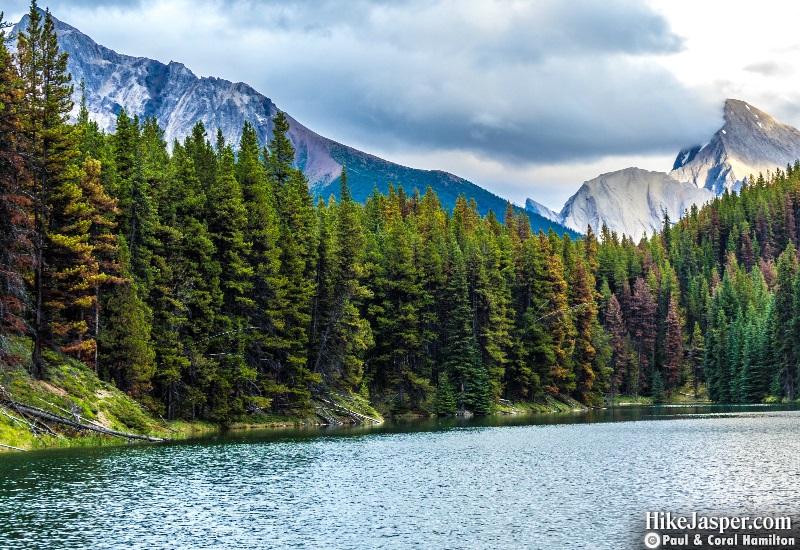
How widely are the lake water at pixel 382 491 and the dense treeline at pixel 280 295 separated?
13797mm

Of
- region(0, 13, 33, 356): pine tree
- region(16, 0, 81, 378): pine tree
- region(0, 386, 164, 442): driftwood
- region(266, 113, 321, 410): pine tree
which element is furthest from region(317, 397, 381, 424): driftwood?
region(0, 13, 33, 356): pine tree

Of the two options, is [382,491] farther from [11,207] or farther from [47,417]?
[11,207]

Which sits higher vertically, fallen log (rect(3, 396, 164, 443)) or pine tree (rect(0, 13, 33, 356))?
pine tree (rect(0, 13, 33, 356))

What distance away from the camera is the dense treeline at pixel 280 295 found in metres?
56.2

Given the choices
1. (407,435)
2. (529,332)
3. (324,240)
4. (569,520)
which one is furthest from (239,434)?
(529,332)

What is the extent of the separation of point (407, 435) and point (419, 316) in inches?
1636

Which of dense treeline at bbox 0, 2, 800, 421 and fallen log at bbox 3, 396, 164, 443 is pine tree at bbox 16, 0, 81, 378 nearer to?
dense treeline at bbox 0, 2, 800, 421

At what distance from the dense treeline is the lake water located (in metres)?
13.8

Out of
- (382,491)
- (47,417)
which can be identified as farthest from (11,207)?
(382,491)

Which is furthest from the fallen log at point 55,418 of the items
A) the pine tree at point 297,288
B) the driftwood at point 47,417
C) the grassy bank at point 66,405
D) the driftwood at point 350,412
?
the driftwood at point 350,412

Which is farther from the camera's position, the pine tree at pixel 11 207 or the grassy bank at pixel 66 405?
the pine tree at pixel 11 207

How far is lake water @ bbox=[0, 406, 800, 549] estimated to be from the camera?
85.5ft

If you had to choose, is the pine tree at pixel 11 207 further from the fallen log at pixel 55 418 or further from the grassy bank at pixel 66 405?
the fallen log at pixel 55 418

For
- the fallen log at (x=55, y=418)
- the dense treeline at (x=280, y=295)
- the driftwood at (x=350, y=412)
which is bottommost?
the driftwood at (x=350, y=412)
